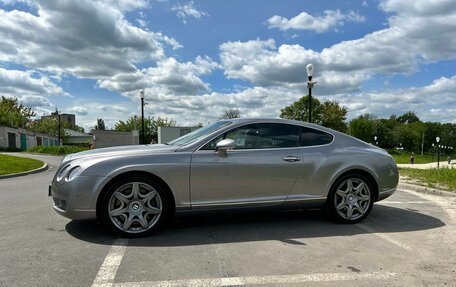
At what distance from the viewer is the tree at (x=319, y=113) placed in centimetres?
7512

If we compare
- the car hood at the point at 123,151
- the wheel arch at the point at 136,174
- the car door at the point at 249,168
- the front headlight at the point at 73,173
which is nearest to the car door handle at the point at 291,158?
the car door at the point at 249,168

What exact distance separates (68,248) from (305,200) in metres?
3.04

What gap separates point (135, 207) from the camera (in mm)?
5004

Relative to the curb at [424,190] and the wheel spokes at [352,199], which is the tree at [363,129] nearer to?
the curb at [424,190]

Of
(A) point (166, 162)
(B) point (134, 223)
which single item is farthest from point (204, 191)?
(B) point (134, 223)

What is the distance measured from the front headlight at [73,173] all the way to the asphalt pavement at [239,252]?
29.9 inches

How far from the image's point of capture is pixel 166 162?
503cm

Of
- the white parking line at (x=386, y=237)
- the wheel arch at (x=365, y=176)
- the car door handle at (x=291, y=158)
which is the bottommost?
the white parking line at (x=386, y=237)

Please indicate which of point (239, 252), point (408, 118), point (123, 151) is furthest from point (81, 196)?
point (408, 118)

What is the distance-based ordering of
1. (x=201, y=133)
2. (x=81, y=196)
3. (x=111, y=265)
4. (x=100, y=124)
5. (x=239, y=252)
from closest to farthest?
(x=111, y=265), (x=239, y=252), (x=81, y=196), (x=201, y=133), (x=100, y=124)

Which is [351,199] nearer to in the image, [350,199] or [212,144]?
[350,199]

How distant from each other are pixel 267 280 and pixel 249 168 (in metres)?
1.82

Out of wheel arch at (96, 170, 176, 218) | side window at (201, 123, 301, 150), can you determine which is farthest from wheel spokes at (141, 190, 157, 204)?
side window at (201, 123, 301, 150)

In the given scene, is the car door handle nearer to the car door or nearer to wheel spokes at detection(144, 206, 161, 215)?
the car door
